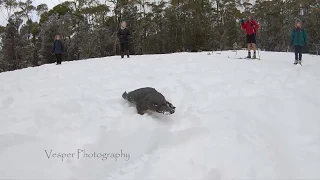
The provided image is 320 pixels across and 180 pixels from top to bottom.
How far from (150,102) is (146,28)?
24722 millimetres

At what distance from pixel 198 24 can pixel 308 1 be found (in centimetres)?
1070

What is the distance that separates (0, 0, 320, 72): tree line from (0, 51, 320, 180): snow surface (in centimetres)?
1883

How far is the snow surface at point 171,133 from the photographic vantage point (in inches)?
110

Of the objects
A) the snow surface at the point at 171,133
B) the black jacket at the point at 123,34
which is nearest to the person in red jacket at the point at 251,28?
the snow surface at the point at 171,133

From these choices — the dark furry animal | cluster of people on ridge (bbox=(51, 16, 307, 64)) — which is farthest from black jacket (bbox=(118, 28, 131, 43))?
the dark furry animal

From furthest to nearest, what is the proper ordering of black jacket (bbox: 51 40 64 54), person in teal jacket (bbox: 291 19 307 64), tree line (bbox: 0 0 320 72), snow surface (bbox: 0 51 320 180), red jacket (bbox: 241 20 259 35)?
tree line (bbox: 0 0 320 72) < black jacket (bbox: 51 40 64 54) < red jacket (bbox: 241 20 259 35) < person in teal jacket (bbox: 291 19 307 64) < snow surface (bbox: 0 51 320 180)

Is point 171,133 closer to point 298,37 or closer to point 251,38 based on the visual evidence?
point 298,37

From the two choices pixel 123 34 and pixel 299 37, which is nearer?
pixel 299 37

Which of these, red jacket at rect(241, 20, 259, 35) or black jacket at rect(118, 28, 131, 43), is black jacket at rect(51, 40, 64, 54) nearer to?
black jacket at rect(118, 28, 131, 43)

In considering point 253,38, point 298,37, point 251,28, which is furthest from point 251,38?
point 298,37

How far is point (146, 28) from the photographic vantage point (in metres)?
27.7

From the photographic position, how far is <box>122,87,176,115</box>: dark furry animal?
3752 millimetres

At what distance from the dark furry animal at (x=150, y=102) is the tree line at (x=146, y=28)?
19.6m

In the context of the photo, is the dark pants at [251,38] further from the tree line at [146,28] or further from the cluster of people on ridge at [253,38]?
the tree line at [146,28]
